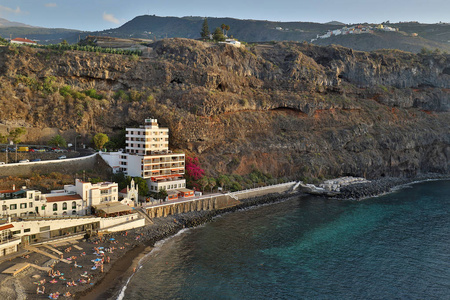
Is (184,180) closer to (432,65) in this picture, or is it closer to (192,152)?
(192,152)

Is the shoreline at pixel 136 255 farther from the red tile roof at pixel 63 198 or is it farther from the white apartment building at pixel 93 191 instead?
the red tile roof at pixel 63 198

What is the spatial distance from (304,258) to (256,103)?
56069 mm

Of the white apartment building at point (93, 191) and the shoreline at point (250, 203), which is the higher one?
the white apartment building at point (93, 191)

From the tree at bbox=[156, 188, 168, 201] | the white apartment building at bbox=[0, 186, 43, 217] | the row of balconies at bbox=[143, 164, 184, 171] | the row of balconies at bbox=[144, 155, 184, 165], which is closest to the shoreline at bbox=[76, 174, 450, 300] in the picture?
the tree at bbox=[156, 188, 168, 201]

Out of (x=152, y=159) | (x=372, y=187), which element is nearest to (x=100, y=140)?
(x=152, y=159)

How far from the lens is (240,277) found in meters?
40.9

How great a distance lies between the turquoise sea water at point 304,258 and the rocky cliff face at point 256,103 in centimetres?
→ 2438

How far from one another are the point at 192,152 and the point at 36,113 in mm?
32627

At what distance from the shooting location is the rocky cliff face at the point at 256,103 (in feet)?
260

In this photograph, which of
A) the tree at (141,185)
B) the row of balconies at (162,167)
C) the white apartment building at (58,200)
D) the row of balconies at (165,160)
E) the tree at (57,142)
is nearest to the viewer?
the white apartment building at (58,200)

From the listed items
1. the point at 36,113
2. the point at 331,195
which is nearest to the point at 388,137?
the point at 331,195

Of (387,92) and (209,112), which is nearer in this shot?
(209,112)

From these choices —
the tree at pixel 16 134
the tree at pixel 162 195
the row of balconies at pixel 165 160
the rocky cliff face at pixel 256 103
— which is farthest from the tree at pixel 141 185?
the tree at pixel 16 134

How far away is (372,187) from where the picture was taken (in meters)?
88.3
